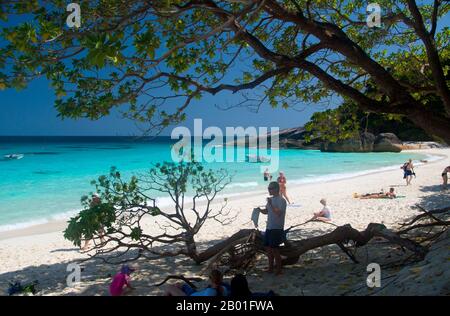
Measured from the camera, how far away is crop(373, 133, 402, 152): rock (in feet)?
180

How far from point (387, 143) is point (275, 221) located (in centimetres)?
5491

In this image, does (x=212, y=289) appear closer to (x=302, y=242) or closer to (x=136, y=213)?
(x=302, y=242)

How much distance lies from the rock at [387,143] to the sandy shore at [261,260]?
3858 cm

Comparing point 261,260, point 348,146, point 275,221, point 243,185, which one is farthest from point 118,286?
point 348,146

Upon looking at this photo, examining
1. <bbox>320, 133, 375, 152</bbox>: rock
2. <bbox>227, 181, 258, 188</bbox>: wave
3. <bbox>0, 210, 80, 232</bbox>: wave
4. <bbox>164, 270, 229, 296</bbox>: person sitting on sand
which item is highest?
<bbox>320, 133, 375, 152</bbox>: rock

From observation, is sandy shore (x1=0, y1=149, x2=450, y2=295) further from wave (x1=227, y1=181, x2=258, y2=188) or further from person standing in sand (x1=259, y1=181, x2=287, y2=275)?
wave (x1=227, y1=181, x2=258, y2=188)

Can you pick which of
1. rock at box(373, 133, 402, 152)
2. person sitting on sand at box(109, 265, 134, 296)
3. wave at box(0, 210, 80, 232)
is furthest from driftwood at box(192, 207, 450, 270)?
rock at box(373, 133, 402, 152)

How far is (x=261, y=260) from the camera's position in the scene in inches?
278

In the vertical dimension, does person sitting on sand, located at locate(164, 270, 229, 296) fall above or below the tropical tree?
below

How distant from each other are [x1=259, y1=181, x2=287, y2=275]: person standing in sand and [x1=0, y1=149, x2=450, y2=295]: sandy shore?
18.3 inches

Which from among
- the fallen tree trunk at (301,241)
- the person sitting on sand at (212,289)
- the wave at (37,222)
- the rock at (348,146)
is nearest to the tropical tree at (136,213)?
the fallen tree trunk at (301,241)

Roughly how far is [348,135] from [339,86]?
259 centimetres

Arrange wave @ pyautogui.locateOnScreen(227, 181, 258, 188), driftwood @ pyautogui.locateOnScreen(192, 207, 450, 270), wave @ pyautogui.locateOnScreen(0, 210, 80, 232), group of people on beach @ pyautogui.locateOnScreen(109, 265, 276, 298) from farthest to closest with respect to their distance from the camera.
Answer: wave @ pyautogui.locateOnScreen(227, 181, 258, 188), wave @ pyautogui.locateOnScreen(0, 210, 80, 232), driftwood @ pyautogui.locateOnScreen(192, 207, 450, 270), group of people on beach @ pyautogui.locateOnScreen(109, 265, 276, 298)
